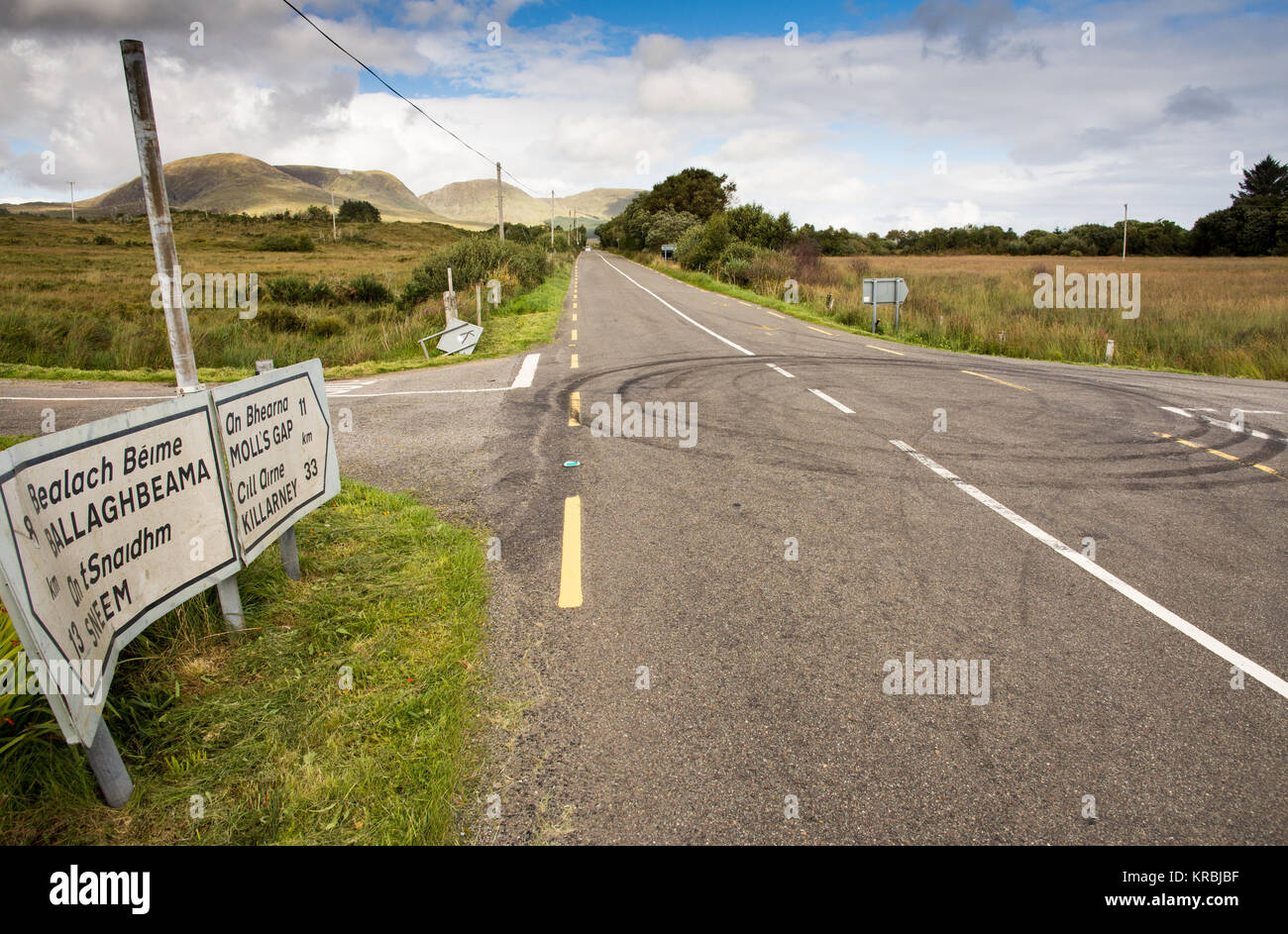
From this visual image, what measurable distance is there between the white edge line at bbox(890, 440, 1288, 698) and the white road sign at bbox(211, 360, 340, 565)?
5.00 metres

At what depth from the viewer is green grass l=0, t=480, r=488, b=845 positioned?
2475 mm

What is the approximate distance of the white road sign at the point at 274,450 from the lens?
139 inches

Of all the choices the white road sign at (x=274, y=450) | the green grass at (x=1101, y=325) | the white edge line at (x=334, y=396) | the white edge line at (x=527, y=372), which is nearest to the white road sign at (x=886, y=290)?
the green grass at (x=1101, y=325)

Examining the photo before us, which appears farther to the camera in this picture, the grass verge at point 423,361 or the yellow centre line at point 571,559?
the grass verge at point 423,361

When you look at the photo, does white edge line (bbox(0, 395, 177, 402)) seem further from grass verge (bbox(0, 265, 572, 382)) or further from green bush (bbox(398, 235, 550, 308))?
green bush (bbox(398, 235, 550, 308))

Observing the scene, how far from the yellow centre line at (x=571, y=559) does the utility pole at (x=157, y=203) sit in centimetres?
312

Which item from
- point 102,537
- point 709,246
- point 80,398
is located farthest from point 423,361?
point 709,246

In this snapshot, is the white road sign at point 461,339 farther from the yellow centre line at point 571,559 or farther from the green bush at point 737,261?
the green bush at point 737,261

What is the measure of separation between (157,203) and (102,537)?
13.6 feet

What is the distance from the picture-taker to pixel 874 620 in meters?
3.95

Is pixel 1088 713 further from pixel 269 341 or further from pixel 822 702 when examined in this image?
pixel 269 341

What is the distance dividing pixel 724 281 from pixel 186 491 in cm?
3867

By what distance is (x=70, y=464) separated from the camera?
247 cm
